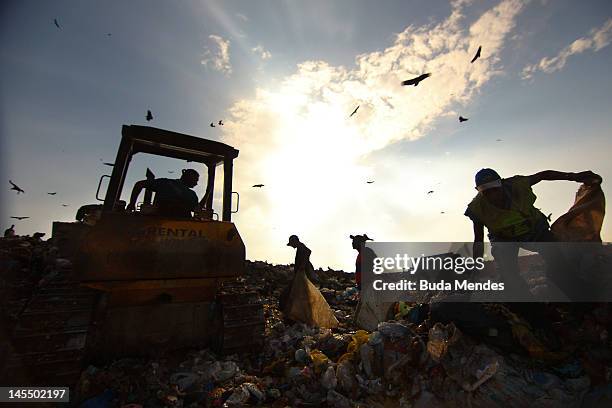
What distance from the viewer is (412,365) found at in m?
2.98

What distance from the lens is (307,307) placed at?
5090 millimetres

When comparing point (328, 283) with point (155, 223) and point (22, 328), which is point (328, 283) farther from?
point (22, 328)

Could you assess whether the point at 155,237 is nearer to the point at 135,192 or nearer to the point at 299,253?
the point at 135,192

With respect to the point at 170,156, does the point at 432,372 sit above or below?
below

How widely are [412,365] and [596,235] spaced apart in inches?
99.0

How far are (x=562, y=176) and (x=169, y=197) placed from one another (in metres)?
4.77

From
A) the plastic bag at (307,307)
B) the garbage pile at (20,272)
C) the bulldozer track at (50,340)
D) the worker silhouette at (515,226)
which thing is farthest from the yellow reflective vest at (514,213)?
the garbage pile at (20,272)

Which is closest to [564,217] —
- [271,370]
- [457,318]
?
[457,318]

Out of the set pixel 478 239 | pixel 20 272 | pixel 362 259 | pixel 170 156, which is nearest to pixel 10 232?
pixel 20 272

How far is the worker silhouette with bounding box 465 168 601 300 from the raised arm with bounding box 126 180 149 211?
404cm

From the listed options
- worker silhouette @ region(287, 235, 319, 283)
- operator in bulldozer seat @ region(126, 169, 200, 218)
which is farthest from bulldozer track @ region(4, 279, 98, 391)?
worker silhouette @ region(287, 235, 319, 283)

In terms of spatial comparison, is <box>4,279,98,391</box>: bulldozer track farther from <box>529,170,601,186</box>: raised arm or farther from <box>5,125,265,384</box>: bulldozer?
<box>529,170,601,186</box>: raised arm

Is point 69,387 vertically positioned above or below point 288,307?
below

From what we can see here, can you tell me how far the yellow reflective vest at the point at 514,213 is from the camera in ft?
10.7
